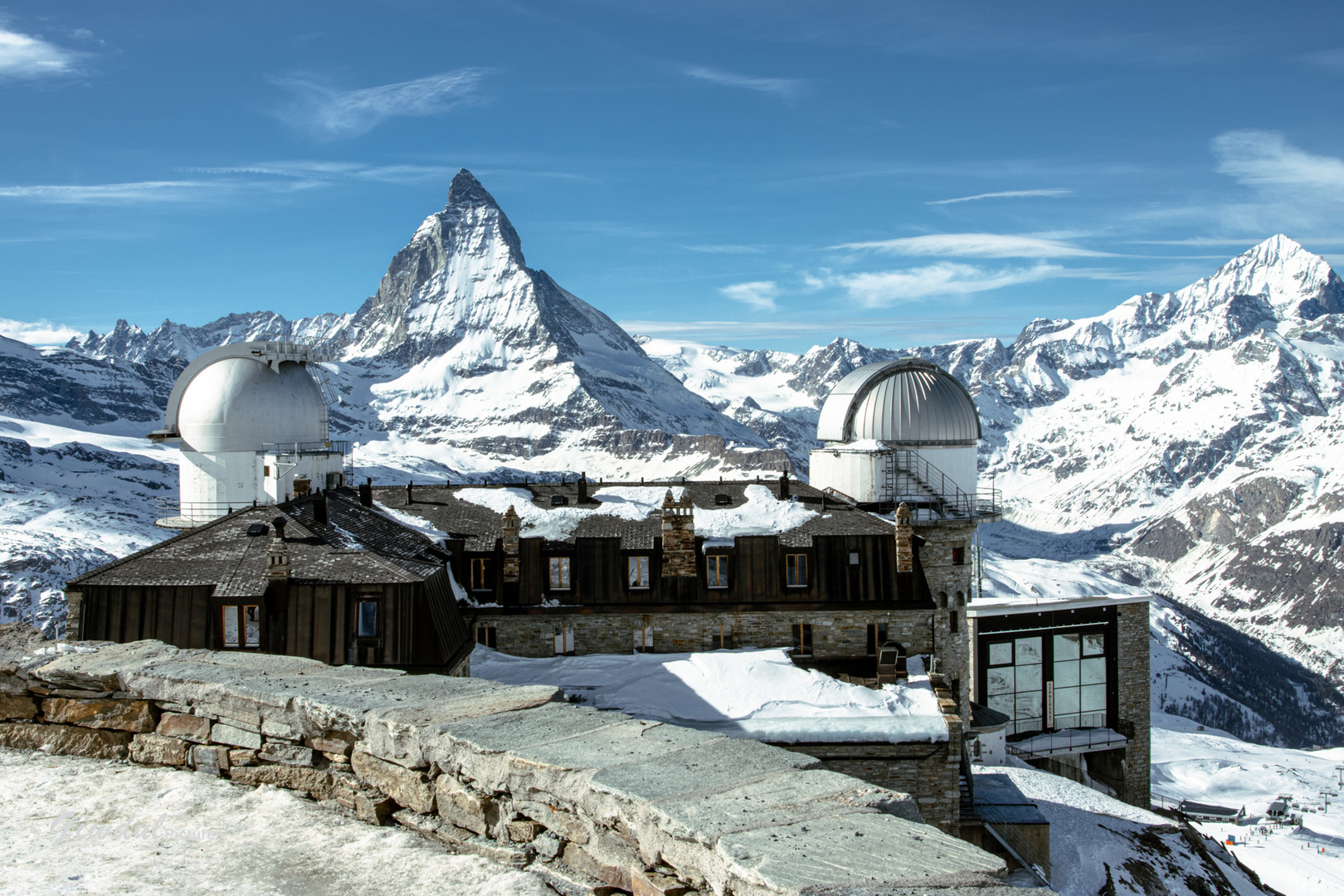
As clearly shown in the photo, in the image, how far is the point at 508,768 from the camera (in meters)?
7.56

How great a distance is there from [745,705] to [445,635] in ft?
26.8

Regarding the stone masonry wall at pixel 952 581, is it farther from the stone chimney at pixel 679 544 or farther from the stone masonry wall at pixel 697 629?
the stone chimney at pixel 679 544

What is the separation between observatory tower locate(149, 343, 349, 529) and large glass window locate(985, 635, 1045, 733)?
30492mm

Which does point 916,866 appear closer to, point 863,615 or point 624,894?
point 624,894

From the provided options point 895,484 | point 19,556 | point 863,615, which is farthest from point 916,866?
point 19,556

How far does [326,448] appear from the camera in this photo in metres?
42.8

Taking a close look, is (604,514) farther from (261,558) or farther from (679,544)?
(261,558)

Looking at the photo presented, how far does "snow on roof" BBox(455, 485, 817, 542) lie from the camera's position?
34.5 metres

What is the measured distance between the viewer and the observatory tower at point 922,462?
3769cm

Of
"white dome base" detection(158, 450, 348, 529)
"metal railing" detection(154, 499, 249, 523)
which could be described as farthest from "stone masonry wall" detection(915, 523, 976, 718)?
"metal railing" detection(154, 499, 249, 523)

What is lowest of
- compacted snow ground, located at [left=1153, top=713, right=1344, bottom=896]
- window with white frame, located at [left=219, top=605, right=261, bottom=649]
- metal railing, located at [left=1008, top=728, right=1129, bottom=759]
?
compacted snow ground, located at [left=1153, top=713, right=1344, bottom=896]

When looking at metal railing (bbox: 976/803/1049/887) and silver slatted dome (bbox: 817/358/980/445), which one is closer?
metal railing (bbox: 976/803/1049/887)

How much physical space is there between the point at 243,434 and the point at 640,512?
661 inches

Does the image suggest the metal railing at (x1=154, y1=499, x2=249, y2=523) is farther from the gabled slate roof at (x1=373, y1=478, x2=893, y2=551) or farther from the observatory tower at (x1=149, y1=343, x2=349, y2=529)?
the gabled slate roof at (x1=373, y1=478, x2=893, y2=551)
